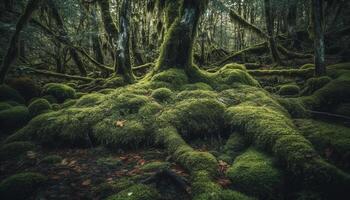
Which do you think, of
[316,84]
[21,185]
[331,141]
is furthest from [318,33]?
[21,185]

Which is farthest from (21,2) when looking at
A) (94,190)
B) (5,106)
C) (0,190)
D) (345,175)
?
(345,175)

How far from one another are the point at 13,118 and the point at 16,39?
2516mm

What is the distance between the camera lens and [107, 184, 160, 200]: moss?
12.9 feet

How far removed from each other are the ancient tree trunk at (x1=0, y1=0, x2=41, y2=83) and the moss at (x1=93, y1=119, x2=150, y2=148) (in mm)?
4282

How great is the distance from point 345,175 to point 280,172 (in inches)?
37.1

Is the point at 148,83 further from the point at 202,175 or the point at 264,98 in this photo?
the point at 202,175

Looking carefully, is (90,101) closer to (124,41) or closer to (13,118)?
(13,118)

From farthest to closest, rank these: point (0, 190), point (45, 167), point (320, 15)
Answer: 1. point (320, 15)
2. point (45, 167)
3. point (0, 190)

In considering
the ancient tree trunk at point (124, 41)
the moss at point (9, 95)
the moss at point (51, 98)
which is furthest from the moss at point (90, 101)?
the moss at point (9, 95)

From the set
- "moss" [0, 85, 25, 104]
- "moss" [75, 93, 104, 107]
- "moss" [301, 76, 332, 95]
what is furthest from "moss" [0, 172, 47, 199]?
"moss" [301, 76, 332, 95]

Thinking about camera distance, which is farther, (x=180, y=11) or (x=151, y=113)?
(x=180, y=11)

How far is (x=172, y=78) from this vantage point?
333 inches

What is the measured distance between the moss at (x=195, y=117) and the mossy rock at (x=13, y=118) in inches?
A: 189

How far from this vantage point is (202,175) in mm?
4379
